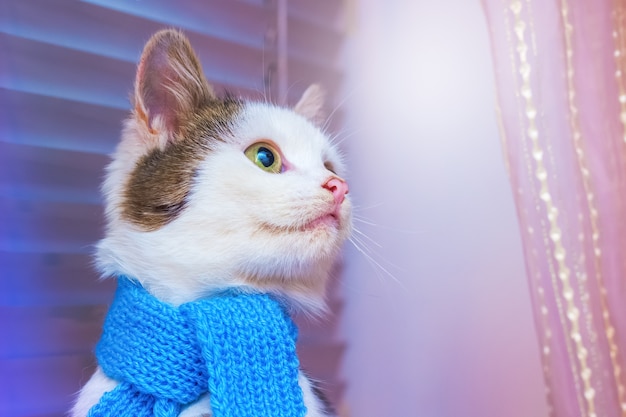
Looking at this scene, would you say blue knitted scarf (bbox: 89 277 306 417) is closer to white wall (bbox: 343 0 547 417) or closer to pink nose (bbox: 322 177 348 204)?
pink nose (bbox: 322 177 348 204)

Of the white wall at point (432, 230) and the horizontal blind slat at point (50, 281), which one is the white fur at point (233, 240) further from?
the white wall at point (432, 230)

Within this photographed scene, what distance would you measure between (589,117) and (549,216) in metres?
0.17

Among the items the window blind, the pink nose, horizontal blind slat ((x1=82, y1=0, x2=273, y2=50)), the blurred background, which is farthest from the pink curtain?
the window blind

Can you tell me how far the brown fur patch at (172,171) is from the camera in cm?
78

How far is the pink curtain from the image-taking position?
82 centimetres

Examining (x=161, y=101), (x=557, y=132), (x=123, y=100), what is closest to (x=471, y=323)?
(x=557, y=132)

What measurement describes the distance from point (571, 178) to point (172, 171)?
650 millimetres

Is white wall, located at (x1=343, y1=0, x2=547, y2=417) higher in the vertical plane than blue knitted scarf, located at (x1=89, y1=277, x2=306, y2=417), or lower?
higher

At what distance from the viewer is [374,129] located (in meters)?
1.25

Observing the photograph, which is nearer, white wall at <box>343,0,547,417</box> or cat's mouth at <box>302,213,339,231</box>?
cat's mouth at <box>302,213,339,231</box>

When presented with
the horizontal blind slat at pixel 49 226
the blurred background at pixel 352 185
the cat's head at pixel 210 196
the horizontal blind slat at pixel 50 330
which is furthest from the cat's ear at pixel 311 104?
the horizontal blind slat at pixel 50 330

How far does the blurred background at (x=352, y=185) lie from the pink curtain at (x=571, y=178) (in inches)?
5.3

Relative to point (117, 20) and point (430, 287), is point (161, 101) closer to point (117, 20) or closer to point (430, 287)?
point (117, 20)

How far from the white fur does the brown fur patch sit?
0.05 feet
